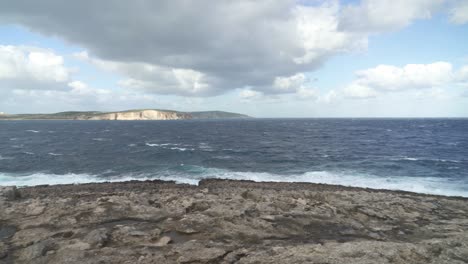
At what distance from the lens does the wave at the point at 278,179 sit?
32.0 metres

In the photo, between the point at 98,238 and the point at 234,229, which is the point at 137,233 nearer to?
the point at 98,238

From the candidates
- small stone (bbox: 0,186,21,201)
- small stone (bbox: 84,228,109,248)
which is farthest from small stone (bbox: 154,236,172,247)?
small stone (bbox: 0,186,21,201)

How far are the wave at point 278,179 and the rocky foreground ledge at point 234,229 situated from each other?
13.0 metres

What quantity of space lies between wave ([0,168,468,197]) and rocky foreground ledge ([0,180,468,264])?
13.0 meters

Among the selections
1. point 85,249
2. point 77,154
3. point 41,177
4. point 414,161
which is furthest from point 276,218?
point 77,154

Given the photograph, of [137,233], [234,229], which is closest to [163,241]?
[137,233]

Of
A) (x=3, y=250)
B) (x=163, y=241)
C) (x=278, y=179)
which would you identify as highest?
(x=163, y=241)

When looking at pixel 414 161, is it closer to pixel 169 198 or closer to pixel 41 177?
pixel 169 198

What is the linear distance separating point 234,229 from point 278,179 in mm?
23568

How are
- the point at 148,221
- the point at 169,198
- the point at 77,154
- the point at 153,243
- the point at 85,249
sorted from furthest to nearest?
1. the point at 77,154
2. the point at 169,198
3. the point at 148,221
4. the point at 153,243
5. the point at 85,249

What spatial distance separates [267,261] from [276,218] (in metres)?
4.95

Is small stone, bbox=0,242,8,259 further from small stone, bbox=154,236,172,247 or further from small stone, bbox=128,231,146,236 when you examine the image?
small stone, bbox=154,236,172,247

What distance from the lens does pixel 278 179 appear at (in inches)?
1444

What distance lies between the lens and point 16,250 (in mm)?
11828
